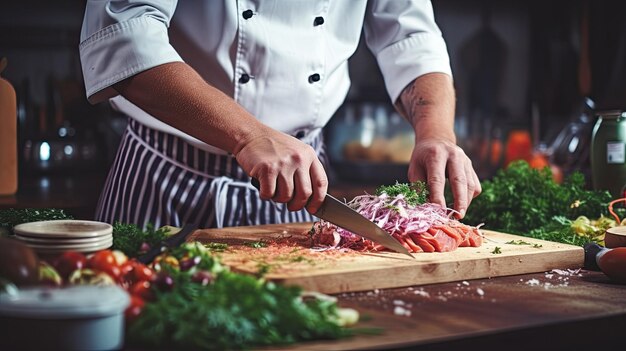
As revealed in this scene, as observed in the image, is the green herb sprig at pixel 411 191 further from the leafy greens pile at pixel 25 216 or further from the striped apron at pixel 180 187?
the leafy greens pile at pixel 25 216

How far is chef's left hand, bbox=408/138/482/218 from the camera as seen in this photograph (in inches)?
93.0

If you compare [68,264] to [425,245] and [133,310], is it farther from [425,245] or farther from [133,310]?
[425,245]

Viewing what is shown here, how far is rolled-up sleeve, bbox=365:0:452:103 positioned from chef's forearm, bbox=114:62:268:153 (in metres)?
0.90

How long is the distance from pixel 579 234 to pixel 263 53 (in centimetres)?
110

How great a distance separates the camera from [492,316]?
1.54 metres

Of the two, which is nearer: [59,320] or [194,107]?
[59,320]

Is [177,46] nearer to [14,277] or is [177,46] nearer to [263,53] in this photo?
[263,53]

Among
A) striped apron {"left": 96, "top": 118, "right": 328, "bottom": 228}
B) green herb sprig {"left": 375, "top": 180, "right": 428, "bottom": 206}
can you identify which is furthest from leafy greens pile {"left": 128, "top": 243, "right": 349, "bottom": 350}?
striped apron {"left": 96, "top": 118, "right": 328, "bottom": 228}

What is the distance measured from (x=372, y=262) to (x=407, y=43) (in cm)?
119

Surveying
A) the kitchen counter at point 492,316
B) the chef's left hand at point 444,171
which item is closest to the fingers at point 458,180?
the chef's left hand at point 444,171

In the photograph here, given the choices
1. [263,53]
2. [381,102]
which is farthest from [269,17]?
[381,102]

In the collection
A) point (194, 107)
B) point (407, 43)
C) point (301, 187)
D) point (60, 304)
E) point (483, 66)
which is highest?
point (483, 66)

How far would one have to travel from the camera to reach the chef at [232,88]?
215 cm

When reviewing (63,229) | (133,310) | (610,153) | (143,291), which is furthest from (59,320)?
(610,153)
